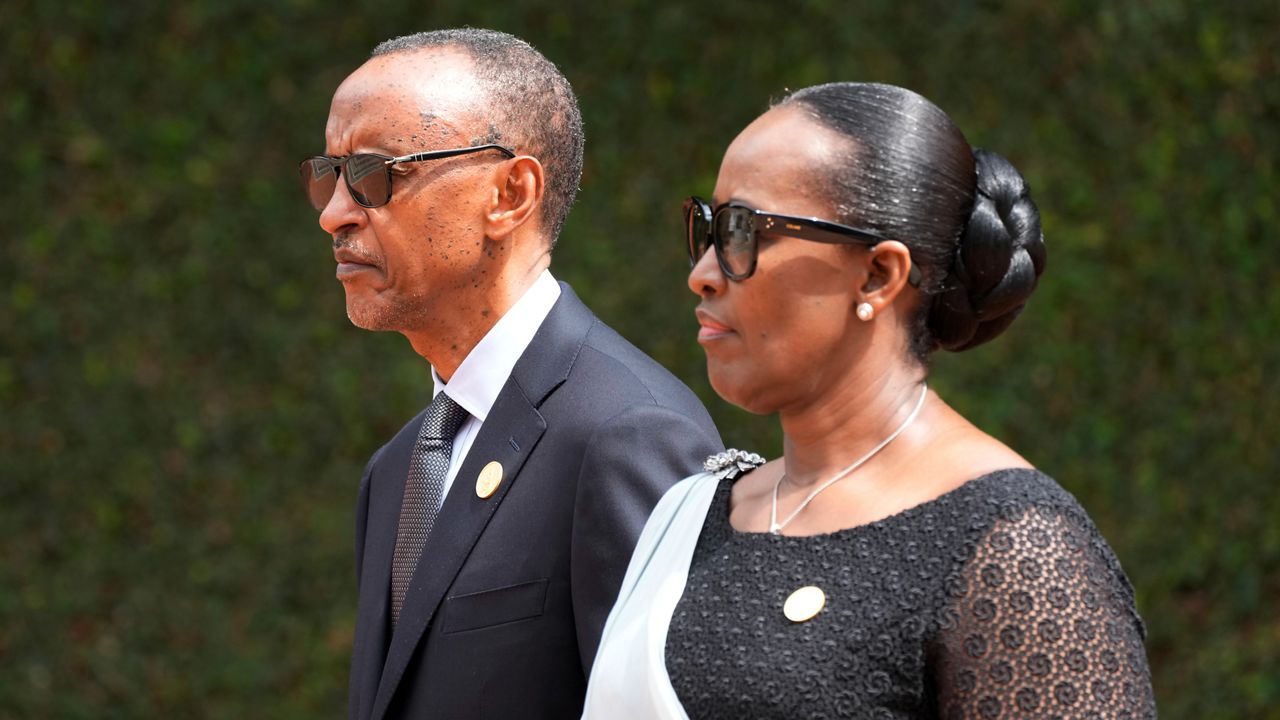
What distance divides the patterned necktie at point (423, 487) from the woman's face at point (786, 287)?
86 cm

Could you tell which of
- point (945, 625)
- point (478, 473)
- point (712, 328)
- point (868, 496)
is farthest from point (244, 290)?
point (945, 625)

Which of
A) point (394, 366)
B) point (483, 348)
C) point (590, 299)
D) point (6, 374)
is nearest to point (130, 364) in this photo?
point (6, 374)

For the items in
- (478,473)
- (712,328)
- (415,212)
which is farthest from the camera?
(415,212)

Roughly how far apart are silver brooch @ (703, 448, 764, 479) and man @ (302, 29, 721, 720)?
0.21 m

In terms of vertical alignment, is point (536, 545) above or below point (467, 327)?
below

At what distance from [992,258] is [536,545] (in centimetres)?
96

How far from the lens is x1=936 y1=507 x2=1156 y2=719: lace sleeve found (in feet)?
5.74

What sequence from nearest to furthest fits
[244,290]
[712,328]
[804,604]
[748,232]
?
[804,604] < [748,232] < [712,328] < [244,290]

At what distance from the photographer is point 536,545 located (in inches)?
101

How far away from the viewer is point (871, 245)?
1.98m

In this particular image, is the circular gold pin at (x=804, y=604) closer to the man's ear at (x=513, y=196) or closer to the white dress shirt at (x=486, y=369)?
the white dress shirt at (x=486, y=369)

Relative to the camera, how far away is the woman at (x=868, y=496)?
70.1 inches

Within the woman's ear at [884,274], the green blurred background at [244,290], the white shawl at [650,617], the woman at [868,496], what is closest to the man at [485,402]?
the white shawl at [650,617]

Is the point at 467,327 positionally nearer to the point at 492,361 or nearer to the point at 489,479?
the point at 492,361
